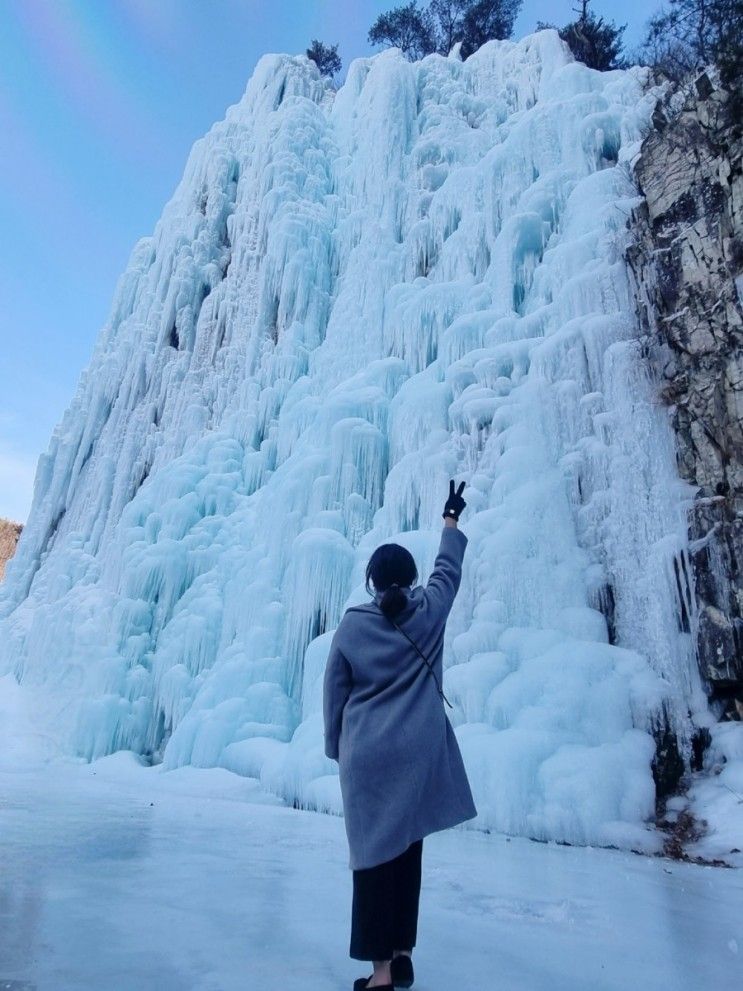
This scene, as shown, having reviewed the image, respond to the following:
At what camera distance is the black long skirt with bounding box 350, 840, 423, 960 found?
1.42m

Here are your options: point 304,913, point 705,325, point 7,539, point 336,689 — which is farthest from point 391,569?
point 7,539

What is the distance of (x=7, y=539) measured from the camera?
78.2ft

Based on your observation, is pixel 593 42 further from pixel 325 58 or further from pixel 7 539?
pixel 7 539

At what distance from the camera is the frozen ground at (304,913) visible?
60.8 inches

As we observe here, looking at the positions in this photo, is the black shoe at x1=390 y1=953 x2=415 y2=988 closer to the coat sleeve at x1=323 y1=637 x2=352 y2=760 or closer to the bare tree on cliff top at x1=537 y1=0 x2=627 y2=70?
the coat sleeve at x1=323 y1=637 x2=352 y2=760

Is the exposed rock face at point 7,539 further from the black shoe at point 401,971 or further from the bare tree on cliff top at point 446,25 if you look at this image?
the black shoe at point 401,971

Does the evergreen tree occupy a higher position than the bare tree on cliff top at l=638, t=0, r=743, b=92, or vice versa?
the evergreen tree

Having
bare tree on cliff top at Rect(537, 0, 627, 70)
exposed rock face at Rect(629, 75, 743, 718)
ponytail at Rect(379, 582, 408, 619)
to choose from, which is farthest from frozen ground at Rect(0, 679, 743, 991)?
bare tree on cliff top at Rect(537, 0, 627, 70)

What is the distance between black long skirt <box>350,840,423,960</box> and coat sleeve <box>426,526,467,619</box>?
525 millimetres

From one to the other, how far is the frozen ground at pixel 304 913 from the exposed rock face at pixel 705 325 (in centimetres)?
206

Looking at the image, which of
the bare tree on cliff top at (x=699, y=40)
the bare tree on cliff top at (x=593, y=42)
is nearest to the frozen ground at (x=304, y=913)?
the bare tree on cliff top at (x=699, y=40)

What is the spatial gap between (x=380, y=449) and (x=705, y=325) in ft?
11.8

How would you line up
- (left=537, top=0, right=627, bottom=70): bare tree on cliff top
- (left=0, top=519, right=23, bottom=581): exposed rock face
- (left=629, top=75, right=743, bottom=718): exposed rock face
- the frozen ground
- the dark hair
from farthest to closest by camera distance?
(left=0, top=519, right=23, bottom=581): exposed rock face < (left=537, top=0, right=627, bottom=70): bare tree on cliff top < (left=629, top=75, right=743, bottom=718): exposed rock face < the dark hair < the frozen ground

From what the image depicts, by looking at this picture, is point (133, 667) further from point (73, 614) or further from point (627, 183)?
point (627, 183)
